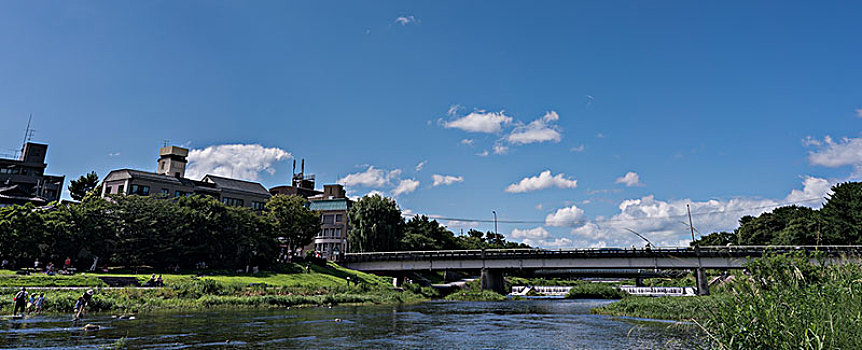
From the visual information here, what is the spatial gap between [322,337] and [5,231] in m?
49.3

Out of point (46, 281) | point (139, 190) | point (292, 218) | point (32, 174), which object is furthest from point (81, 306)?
point (32, 174)

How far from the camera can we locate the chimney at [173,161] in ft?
372

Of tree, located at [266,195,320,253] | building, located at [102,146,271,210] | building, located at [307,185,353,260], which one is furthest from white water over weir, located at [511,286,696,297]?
building, located at [102,146,271,210]

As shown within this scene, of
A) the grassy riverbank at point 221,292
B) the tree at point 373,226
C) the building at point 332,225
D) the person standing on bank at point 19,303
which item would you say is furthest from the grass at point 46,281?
the building at point 332,225

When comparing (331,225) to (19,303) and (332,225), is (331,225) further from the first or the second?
(19,303)

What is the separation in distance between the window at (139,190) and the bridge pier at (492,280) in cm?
6615

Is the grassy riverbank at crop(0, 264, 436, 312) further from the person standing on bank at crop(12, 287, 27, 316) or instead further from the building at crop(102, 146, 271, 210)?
the building at crop(102, 146, 271, 210)

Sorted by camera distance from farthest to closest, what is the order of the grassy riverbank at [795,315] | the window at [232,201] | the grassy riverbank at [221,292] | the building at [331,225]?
1. the building at [331,225]
2. the window at [232,201]
3. the grassy riverbank at [221,292]
4. the grassy riverbank at [795,315]

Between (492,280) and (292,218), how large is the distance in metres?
35.6

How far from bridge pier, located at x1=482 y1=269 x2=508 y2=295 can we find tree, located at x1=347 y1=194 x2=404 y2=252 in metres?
22.0

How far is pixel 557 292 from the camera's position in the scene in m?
104

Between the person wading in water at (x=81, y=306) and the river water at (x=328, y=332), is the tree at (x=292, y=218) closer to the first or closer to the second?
the river water at (x=328, y=332)

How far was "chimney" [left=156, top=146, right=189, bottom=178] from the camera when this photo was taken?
372 ft

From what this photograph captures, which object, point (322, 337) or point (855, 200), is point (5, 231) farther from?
point (855, 200)
